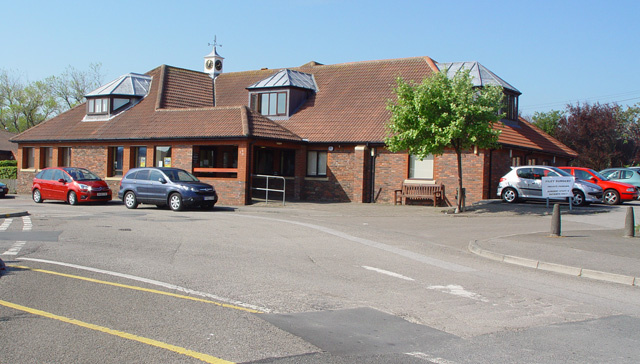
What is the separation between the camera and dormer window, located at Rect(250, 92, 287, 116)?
32.0m

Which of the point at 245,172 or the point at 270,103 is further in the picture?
the point at 270,103

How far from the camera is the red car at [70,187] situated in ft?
80.6

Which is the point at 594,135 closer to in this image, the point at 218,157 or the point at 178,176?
the point at 218,157

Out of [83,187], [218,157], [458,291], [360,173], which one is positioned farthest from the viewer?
[218,157]

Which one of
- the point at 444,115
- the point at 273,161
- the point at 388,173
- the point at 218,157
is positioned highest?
the point at 444,115

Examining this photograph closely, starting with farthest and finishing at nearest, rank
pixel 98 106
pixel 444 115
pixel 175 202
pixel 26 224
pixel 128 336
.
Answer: pixel 98 106
pixel 175 202
pixel 444 115
pixel 26 224
pixel 128 336

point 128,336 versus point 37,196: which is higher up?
point 37,196

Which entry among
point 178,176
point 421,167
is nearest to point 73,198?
point 178,176

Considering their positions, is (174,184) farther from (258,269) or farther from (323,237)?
(258,269)

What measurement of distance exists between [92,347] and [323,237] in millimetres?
9358

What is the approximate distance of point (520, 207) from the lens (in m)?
22.7

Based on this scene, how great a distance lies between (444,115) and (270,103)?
14.1 metres

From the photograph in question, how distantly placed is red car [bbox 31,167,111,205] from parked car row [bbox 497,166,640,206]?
17.4 m

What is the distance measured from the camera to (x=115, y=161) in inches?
1265
